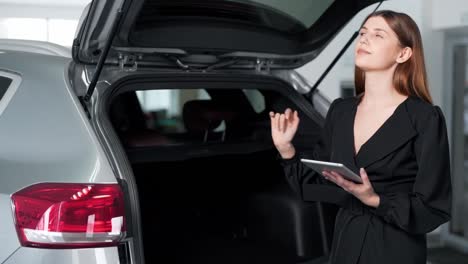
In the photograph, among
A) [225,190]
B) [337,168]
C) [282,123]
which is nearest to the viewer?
[337,168]

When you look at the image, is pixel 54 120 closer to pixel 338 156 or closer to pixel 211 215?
pixel 338 156

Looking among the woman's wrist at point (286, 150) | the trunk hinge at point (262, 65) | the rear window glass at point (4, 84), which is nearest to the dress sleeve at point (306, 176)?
the woman's wrist at point (286, 150)

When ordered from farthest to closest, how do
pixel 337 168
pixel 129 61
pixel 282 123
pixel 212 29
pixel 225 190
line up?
pixel 225 190 → pixel 212 29 → pixel 129 61 → pixel 282 123 → pixel 337 168

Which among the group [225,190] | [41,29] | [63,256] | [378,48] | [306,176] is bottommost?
[225,190]

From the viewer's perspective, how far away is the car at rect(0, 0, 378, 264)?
5.84 feet

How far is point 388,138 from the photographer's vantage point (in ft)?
5.87

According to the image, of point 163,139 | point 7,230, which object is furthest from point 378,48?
point 163,139

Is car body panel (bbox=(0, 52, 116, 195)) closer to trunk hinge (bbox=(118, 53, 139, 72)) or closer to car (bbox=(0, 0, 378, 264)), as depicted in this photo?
car (bbox=(0, 0, 378, 264))

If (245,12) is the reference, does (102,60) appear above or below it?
below

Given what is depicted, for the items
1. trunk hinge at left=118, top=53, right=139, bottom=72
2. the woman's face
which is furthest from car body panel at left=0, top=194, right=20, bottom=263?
the woman's face

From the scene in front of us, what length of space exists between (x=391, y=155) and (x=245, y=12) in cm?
102

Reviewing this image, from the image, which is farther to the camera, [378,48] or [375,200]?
[378,48]

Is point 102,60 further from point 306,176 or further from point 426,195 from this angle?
point 426,195

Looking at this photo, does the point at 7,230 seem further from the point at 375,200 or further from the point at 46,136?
the point at 375,200
